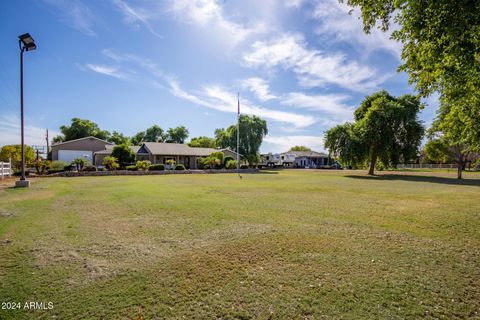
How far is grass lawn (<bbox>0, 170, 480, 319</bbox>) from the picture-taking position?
118 inches

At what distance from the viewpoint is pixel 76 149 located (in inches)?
1671

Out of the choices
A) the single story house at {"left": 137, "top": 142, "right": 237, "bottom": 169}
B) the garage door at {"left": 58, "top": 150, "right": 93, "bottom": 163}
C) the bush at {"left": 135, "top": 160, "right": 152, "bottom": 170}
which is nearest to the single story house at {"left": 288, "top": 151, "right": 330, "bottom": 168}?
the single story house at {"left": 137, "top": 142, "right": 237, "bottom": 169}

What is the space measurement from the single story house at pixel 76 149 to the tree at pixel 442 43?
141 ft

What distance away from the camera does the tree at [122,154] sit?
34844 mm

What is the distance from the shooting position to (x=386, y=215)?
7.82m

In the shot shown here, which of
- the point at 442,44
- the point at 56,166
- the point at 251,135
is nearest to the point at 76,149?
the point at 56,166

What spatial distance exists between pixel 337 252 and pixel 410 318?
1837 mm

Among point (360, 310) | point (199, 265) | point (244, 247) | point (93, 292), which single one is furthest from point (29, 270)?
point (360, 310)

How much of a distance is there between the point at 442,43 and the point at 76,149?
49.7 meters

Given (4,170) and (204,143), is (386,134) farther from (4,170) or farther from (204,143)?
(204,143)

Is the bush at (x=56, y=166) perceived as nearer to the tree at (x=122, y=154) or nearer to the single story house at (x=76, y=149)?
the tree at (x=122, y=154)

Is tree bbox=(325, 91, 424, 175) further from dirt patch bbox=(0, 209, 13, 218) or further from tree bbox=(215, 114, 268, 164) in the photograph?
dirt patch bbox=(0, 209, 13, 218)

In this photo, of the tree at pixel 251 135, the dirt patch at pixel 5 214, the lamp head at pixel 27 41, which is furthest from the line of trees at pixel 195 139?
the dirt patch at pixel 5 214

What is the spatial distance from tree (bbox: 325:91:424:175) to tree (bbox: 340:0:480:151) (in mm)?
22174
